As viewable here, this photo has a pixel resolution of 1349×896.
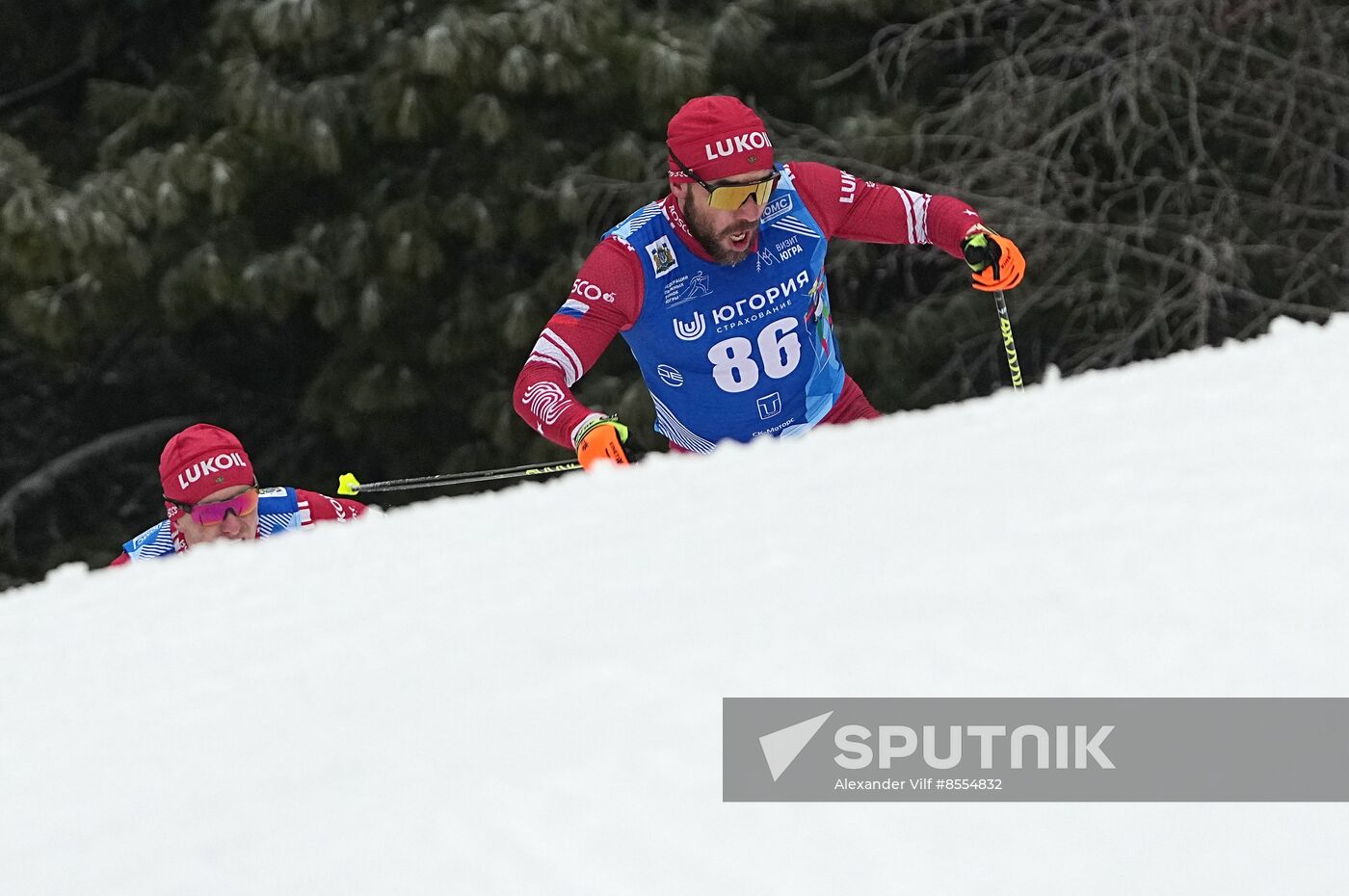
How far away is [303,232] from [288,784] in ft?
29.9

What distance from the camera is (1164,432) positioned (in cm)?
198

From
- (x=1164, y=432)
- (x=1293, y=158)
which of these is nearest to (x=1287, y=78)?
(x=1293, y=158)

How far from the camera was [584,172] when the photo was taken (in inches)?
373

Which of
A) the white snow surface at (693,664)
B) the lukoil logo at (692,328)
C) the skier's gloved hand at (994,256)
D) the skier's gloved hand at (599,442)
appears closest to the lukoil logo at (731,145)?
the lukoil logo at (692,328)

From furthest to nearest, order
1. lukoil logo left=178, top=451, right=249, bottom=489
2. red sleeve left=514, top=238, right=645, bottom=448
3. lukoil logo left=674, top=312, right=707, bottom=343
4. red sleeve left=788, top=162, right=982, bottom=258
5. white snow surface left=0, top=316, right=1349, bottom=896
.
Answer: lukoil logo left=178, top=451, right=249, bottom=489 < red sleeve left=788, top=162, right=982, bottom=258 < lukoil logo left=674, top=312, right=707, bottom=343 < red sleeve left=514, top=238, right=645, bottom=448 < white snow surface left=0, top=316, right=1349, bottom=896

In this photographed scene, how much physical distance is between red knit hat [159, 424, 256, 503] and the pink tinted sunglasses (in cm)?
4

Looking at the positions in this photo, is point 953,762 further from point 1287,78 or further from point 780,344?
point 1287,78

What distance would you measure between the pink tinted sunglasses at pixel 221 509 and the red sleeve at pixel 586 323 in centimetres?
129

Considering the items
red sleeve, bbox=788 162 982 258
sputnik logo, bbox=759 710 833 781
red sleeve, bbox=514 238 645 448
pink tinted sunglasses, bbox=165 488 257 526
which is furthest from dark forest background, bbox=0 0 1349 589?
sputnik logo, bbox=759 710 833 781

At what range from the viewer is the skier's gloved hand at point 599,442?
3840 mm

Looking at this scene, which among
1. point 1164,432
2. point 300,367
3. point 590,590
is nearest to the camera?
point 590,590

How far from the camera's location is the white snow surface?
1.24 m

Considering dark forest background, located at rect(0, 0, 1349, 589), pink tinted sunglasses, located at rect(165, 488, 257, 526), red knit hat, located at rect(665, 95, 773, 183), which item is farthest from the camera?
dark forest background, located at rect(0, 0, 1349, 589)

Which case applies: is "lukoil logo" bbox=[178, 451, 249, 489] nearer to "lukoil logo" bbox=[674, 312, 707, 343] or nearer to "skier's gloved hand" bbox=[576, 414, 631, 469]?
"lukoil logo" bbox=[674, 312, 707, 343]
